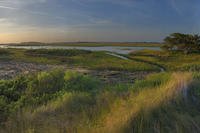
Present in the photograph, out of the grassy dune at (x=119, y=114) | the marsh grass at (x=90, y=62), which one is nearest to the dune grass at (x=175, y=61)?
the marsh grass at (x=90, y=62)

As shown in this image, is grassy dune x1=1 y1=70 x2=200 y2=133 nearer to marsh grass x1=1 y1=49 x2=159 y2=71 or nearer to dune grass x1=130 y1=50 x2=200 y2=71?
dune grass x1=130 y1=50 x2=200 y2=71

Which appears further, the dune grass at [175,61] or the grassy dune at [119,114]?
the dune grass at [175,61]

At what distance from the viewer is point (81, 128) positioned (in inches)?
177

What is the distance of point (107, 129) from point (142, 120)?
0.71 meters

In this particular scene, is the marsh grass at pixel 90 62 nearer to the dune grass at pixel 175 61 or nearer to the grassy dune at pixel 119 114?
the dune grass at pixel 175 61

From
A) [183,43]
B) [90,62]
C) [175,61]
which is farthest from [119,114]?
[183,43]

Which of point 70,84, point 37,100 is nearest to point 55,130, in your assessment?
point 37,100

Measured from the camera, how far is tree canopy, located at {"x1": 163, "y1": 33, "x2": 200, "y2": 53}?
5884cm

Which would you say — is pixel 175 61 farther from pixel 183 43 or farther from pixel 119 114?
pixel 119 114

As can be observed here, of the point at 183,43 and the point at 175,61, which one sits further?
the point at 183,43

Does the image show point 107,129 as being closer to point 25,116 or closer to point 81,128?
point 81,128

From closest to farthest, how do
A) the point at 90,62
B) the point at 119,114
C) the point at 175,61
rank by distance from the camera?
the point at 119,114
the point at 90,62
the point at 175,61

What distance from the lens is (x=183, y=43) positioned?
60.7 metres

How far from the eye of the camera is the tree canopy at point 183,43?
58.8m
